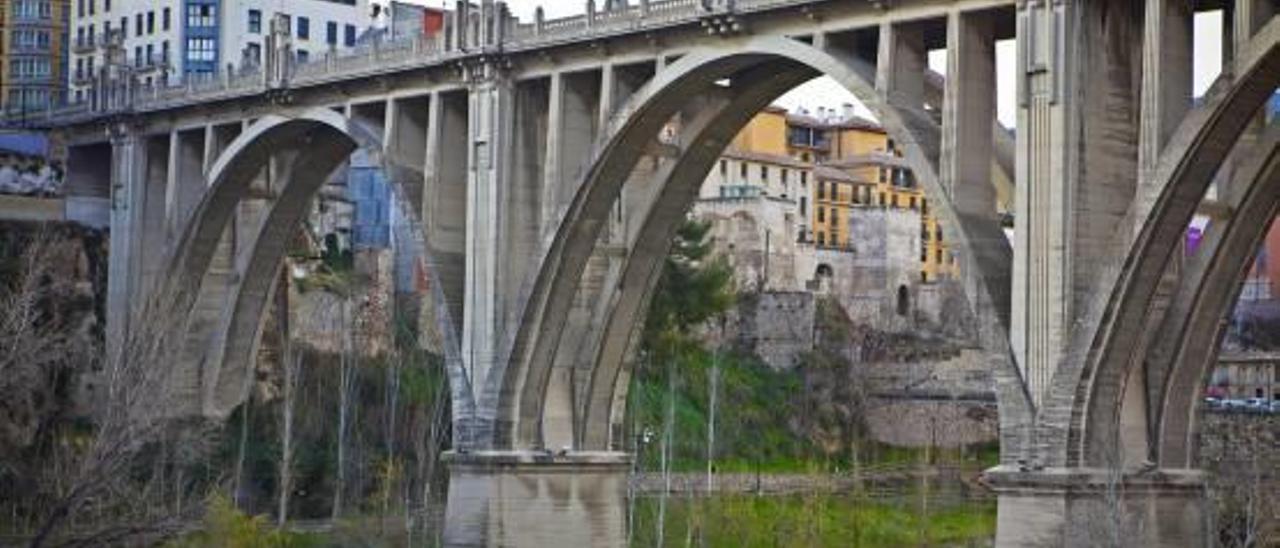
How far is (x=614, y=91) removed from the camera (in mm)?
64312

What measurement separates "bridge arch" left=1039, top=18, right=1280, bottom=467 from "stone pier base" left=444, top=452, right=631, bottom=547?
19947mm

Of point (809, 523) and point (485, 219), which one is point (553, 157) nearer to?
point (485, 219)

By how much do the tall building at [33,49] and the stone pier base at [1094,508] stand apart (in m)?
87.0

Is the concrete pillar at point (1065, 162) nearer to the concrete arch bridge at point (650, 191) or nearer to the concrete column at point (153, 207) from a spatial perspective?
the concrete arch bridge at point (650, 191)

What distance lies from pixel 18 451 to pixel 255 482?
496 inches

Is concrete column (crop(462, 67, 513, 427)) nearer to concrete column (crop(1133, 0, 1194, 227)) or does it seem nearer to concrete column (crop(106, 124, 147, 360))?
concrete column (crop(106, 124, 147, 360))

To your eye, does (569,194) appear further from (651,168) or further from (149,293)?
(149,293)

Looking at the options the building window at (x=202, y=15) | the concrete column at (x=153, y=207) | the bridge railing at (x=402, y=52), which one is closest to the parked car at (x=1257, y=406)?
the bridge railing at (x=402, y=52)

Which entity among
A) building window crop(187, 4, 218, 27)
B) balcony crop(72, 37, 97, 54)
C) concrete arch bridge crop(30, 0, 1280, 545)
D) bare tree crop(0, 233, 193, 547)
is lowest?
bare tree crop(0, 233, 193, 547)

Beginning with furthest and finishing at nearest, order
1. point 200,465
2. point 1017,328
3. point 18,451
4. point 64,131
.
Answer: point 64,131, point 200,465, point 18,451, point 1017,328

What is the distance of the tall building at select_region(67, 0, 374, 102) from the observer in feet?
386

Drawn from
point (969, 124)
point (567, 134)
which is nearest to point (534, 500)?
point (567, 134)

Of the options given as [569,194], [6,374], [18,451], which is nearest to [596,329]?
[569,194]

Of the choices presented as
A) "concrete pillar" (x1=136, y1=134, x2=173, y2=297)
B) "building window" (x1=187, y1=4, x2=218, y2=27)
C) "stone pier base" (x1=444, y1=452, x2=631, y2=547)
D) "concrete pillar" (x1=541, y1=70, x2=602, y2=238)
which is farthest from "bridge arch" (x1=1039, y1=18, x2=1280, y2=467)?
"building window" (x1=187, y1=4, x2=218, y2=27)
